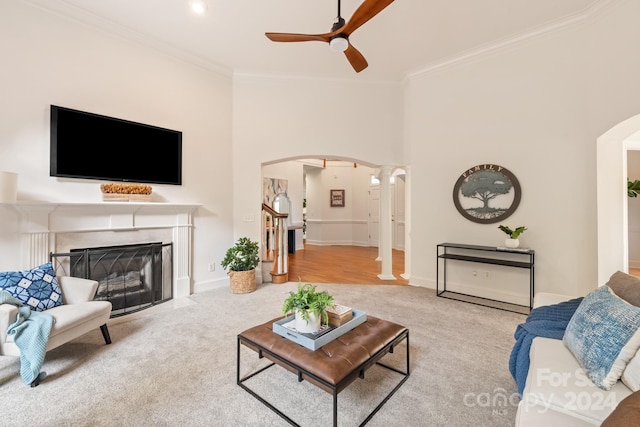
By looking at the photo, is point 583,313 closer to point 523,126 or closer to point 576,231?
point 576,231

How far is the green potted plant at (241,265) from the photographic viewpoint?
4.33m

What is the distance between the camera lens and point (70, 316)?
7.60 feet

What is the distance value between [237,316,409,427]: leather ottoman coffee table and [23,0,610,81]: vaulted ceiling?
11.0 feet

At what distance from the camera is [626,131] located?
3246mm

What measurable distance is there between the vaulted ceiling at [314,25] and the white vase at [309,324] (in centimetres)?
324

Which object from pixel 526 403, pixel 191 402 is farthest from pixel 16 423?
pixel 526 403

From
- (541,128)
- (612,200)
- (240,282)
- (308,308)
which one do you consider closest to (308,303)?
(308,308)

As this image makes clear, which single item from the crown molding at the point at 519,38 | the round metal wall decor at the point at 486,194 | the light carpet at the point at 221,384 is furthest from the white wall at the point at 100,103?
the round metal wall decor at the point at 486,194

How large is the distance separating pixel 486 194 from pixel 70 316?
4936 mm

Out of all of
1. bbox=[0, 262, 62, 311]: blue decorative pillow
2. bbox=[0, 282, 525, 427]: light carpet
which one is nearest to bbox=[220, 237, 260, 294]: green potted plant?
bbox=[0, 282, 525, 427]: light carpet

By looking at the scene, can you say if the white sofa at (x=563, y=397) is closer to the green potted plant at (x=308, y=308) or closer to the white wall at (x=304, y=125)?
the green potted plant at (x=308, y=308)

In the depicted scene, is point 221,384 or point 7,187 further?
point 7,187

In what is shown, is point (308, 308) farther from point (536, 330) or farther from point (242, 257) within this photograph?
point (242, 257)

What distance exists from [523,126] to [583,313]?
3.01m
